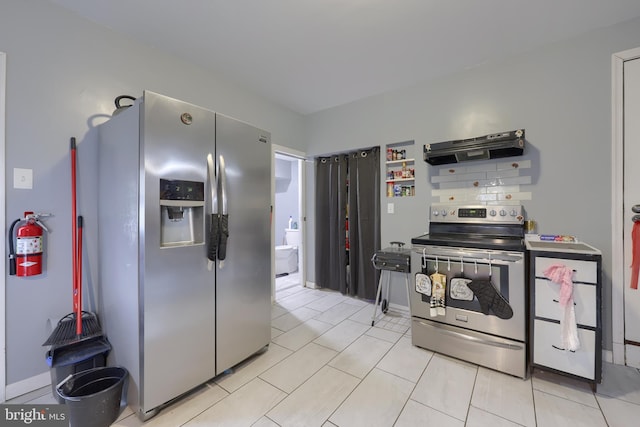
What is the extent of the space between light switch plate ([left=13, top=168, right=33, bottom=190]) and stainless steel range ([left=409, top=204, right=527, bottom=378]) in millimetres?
2788

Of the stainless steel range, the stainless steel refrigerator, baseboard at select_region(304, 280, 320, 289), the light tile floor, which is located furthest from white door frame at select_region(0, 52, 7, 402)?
baseboard at select_region(304, 280, 320, 289)

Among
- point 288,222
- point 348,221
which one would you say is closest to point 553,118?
point 348,221

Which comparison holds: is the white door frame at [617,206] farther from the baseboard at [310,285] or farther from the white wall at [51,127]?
the white wall at [51,127]

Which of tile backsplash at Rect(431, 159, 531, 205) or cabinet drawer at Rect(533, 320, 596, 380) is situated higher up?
tile backsplash at Rect(431, 159, 531, 205)

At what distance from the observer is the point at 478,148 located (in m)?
2.21

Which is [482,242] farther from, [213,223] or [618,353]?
[213,223]

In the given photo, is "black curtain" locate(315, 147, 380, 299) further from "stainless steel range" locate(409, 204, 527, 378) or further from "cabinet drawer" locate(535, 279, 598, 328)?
"cabinet drawer" locate(535, 279, 598, 328)

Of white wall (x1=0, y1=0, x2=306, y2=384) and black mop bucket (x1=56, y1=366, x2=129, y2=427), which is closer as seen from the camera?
black mop bucket (x1=56, y1=366, x2=129, y2=427)

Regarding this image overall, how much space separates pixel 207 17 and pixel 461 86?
7.72 feet

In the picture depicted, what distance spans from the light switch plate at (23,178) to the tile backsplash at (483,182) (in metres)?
3.27

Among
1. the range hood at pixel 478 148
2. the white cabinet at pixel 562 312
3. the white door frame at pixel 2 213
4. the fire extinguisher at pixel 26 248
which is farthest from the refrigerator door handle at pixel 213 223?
the white cabinet at pixel 562 312

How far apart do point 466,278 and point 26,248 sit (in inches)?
117

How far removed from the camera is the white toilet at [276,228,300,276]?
4762mm

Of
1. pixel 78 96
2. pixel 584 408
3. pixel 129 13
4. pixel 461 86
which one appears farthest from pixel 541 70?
pixel 78 96
